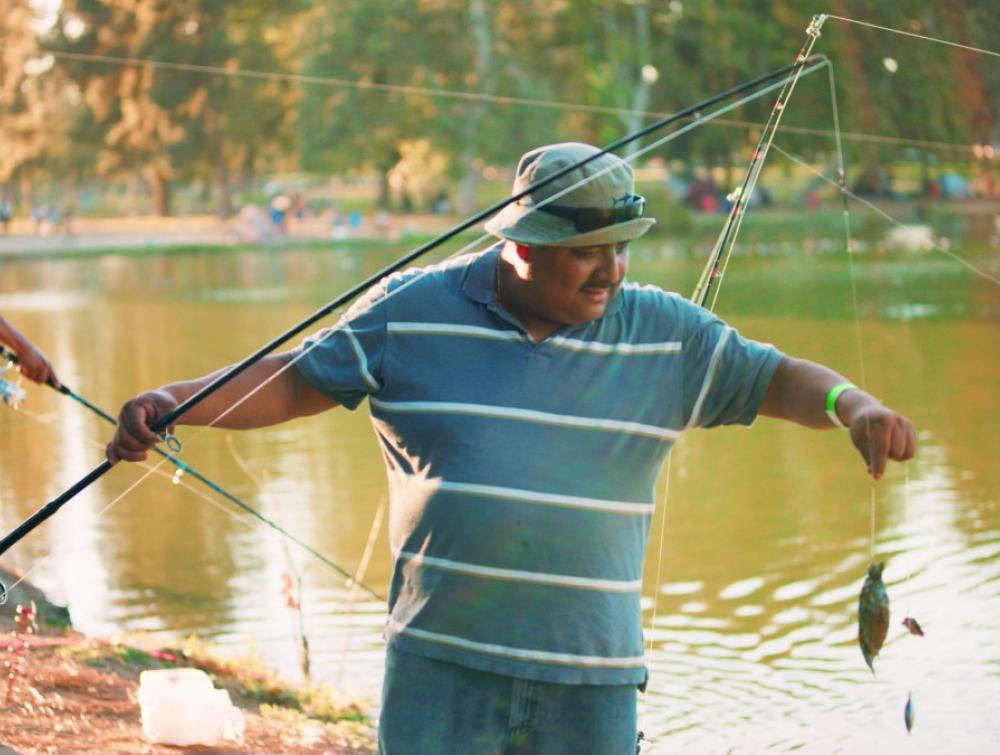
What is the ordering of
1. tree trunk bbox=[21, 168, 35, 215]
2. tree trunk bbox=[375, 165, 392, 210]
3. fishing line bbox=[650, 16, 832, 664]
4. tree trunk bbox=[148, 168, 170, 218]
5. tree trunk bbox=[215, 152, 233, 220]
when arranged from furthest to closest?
tree trunk bbox=[21, 168, 35, 215]
tree trunk bbox=[148, 168, 170, 218]
tree trunk bbox=[215, 152, 233, 220]
tree trunk bbox=[375, 165, 392, 210]
fishing line bbox=[650, 16, 832, 664]

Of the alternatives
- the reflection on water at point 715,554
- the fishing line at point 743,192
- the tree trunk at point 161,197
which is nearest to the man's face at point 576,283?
the fishing line at point 743,192

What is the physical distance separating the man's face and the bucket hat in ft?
0.08

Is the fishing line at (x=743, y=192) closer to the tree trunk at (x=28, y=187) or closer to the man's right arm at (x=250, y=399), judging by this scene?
the man's right arm at (x=250, y=399)

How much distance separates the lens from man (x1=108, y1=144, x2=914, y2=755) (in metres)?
2.69

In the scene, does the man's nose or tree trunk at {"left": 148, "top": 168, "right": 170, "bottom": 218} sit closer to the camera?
the man's nose

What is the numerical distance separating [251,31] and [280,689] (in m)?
49.5

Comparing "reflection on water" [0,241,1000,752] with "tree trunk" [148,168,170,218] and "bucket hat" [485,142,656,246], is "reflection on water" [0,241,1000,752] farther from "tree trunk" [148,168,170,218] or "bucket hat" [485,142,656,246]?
"tree trunk" [148,168,170,218]

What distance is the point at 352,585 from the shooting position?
7070mm

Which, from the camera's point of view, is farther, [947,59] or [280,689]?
[947,59]

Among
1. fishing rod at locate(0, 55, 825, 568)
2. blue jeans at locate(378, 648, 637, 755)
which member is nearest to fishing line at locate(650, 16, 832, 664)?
fishing rod at locate(0, 55, 825, 568)

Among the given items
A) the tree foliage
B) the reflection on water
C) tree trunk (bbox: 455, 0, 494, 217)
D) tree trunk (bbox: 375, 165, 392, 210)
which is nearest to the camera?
the reflection on water

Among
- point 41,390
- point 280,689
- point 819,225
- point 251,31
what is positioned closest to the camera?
point 280,689

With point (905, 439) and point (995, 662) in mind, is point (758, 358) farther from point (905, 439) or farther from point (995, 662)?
point (995, 662)

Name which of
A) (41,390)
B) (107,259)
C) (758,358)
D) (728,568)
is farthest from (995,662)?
(107,259)
